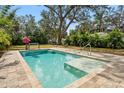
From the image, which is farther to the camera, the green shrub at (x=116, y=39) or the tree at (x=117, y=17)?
the tree at (x=117, y=17)

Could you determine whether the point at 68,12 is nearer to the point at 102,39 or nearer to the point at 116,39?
the point at 102,39

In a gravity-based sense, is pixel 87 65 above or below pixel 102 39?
below

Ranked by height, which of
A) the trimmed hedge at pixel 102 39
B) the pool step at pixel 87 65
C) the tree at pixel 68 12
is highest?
the tree at pixel 68 12

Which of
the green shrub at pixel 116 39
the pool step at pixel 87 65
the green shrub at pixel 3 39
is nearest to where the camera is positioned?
the pool step at pixel 87 65

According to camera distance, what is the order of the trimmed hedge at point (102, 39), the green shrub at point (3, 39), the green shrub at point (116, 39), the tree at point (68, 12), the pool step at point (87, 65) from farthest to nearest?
the tree at point (68, 12)
the trimmed hedge at point (102, 39)
the green shrub at point (116, 39)
the green shrub at point (3, 39)
the pool step at point (87, 65)

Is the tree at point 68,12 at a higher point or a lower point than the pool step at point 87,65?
higher

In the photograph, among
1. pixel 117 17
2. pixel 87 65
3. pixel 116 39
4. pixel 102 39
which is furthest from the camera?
pixel 117 17

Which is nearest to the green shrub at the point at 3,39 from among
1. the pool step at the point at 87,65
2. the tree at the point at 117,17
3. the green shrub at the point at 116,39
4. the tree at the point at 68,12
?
the pool step at the point at 87,65

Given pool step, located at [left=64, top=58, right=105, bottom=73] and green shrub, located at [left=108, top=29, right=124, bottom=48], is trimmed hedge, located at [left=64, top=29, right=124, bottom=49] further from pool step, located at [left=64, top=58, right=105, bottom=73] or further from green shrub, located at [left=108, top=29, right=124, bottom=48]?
pool step, located at [left=64, top=58, right=105, bottom=73]

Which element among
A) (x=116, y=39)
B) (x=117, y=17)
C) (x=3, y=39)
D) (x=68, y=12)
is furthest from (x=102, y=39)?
(x=117, y=17)

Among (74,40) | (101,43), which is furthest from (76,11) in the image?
(101,43)

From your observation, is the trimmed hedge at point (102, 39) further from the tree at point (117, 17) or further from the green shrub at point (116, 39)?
the tree at point (117, 17)

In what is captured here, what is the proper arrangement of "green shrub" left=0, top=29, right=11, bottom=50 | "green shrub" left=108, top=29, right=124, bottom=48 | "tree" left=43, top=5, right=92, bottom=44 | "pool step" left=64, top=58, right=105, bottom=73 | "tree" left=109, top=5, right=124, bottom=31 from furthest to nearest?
1. "tree" left=109, top=5, right=124, bottom=31
2. "tree" left=43, top=5, right=92, bottom=44
3. "green shrub" left=108, top=29, right=124, bottom=48
4. "green shrub" left=0, top=29, right=11, bottom=50
5. "pool step" left=64, top=58, right=105, bottom=73

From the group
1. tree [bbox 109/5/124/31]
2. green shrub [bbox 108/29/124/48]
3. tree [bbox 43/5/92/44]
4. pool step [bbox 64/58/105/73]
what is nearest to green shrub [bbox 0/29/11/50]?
pool step [bbox 64/58/105/73]
